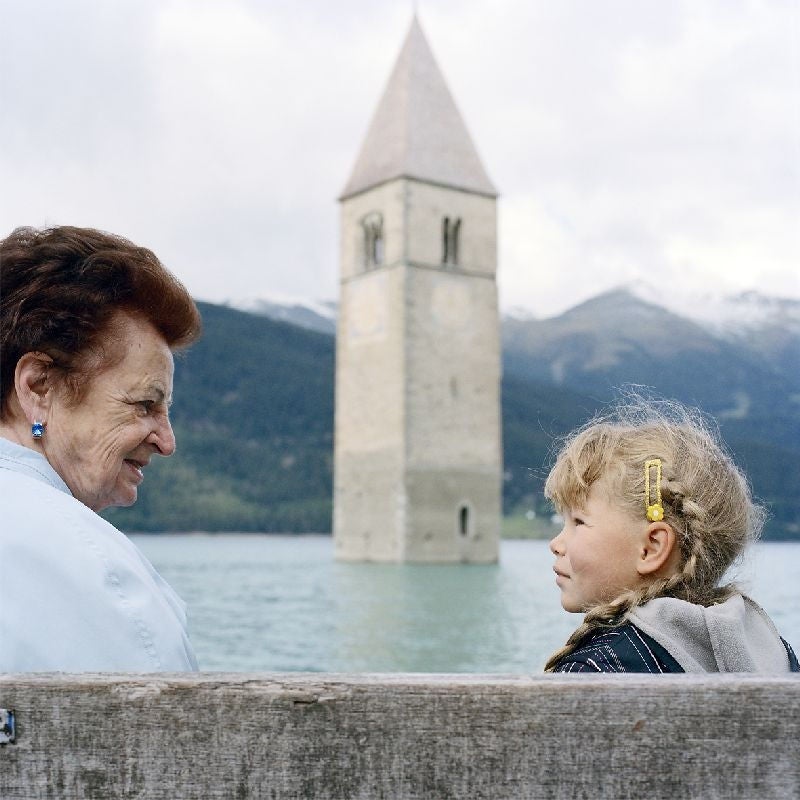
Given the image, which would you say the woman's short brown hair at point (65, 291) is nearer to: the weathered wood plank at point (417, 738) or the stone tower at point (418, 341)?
the weathered wood plank at point (417, 738)

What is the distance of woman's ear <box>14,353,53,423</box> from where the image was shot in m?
1.61

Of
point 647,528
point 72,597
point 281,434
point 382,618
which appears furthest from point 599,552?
point 281,434

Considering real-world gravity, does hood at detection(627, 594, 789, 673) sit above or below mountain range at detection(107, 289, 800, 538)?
below

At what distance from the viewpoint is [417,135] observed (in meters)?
35.1

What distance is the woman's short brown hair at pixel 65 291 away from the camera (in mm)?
1606

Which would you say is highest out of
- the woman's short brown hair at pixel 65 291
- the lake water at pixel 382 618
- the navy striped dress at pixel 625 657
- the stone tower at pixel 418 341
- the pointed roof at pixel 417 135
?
the pointed roof at pixel 417 135

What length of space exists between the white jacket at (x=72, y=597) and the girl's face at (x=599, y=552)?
0.56m

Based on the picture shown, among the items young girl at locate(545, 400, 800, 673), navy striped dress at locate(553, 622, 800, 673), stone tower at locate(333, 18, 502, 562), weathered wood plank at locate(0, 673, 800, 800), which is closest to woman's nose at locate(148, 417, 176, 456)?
young girl at locate(545, 400, 800, 673)

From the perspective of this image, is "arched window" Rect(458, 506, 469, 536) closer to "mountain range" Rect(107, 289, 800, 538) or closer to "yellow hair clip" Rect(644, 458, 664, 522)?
"mountain range" Rect(107, 289, 800, 538)

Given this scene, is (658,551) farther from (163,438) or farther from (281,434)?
(281,434)

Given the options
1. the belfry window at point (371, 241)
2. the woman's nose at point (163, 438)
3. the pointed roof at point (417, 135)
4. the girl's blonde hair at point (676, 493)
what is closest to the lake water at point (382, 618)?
the girl's blonde hair at point (676, 493)

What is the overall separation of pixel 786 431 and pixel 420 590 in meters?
98.6

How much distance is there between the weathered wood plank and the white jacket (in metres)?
0.21

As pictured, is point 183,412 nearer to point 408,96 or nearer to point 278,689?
point 408,96
